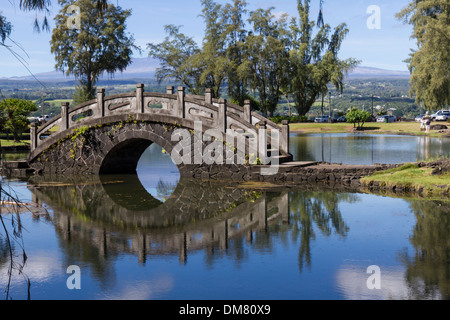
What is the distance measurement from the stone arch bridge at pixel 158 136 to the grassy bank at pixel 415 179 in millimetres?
3361

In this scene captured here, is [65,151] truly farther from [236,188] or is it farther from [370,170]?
[370,170]

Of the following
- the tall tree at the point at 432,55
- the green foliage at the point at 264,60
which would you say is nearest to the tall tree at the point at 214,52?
the green foliage at the point at 264,60

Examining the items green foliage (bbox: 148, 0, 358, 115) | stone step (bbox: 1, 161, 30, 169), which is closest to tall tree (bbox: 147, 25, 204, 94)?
green foliage (bbox: 148, 0, 358, 115)

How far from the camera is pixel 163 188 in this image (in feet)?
61.8

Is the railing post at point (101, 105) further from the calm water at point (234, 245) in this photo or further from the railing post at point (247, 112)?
A: the railing post at point (247, 112)

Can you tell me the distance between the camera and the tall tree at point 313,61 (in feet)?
191

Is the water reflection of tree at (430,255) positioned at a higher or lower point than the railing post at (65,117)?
lower

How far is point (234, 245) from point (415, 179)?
7.86 meters

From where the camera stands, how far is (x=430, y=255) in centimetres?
989

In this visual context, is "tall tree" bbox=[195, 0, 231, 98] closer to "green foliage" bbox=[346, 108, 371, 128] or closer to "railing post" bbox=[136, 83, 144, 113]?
"green foliage" bbox=[346, 108, 371, 128]

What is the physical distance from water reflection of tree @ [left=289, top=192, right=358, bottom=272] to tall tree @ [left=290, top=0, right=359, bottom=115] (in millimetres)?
42812

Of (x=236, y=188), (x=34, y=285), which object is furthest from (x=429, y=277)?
(x=236, y=188)

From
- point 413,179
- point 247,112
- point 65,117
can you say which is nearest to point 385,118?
point 247,112

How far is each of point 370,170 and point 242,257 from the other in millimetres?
9354
